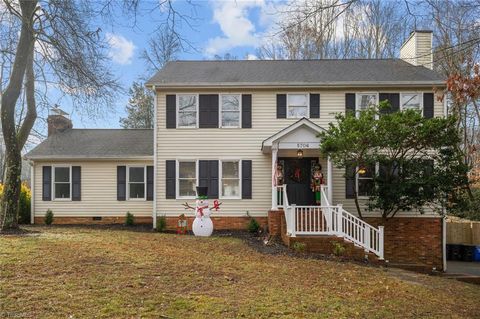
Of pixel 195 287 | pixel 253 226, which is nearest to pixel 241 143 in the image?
pixel 253 226

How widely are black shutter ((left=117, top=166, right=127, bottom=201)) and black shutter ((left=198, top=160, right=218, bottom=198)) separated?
3500 mm

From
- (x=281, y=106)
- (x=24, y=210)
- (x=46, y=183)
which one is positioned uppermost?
(x=281, y=106)

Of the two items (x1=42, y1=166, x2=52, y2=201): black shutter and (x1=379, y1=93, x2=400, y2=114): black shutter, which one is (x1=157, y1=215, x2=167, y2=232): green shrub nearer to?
(x1=42, y1=166, x2=52, y2=201): black shutter

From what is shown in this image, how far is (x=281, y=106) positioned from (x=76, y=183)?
29.8ft

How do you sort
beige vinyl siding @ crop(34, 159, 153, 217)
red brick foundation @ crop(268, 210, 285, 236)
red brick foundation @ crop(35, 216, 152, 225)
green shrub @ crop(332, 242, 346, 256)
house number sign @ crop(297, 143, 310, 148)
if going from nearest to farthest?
green shrub @ crop(332, 242, 346, 256) < red brick foundation @ crop(268, 210, 285, 236) < house number sign @ crop(297, 143, 310, 148) < red brick foundation @ crop(35, 216, 152, 225) < beige vinyl siding @ crop(34, 159, 153, 217)

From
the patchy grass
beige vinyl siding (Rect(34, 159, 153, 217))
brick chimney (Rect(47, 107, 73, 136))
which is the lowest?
the patchy grass

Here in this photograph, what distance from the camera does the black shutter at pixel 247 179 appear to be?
48.7 ft

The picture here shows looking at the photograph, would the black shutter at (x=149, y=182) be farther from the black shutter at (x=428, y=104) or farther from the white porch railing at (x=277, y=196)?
the black shutter at (x=428, y=104)

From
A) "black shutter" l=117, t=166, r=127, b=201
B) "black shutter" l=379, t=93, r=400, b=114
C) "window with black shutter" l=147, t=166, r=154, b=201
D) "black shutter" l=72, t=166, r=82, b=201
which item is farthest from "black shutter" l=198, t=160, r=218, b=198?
"black shutter" l=379, t=93, r=400, b=114

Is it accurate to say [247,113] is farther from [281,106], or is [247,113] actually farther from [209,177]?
[209,177]

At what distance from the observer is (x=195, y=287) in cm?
608

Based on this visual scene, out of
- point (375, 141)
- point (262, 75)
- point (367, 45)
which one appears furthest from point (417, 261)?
point (367, 45)

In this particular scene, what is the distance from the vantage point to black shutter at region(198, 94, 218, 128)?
15039 mm

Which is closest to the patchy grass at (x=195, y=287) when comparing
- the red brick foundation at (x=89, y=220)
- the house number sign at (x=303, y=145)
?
the house number sign at (x=303, y=145)
